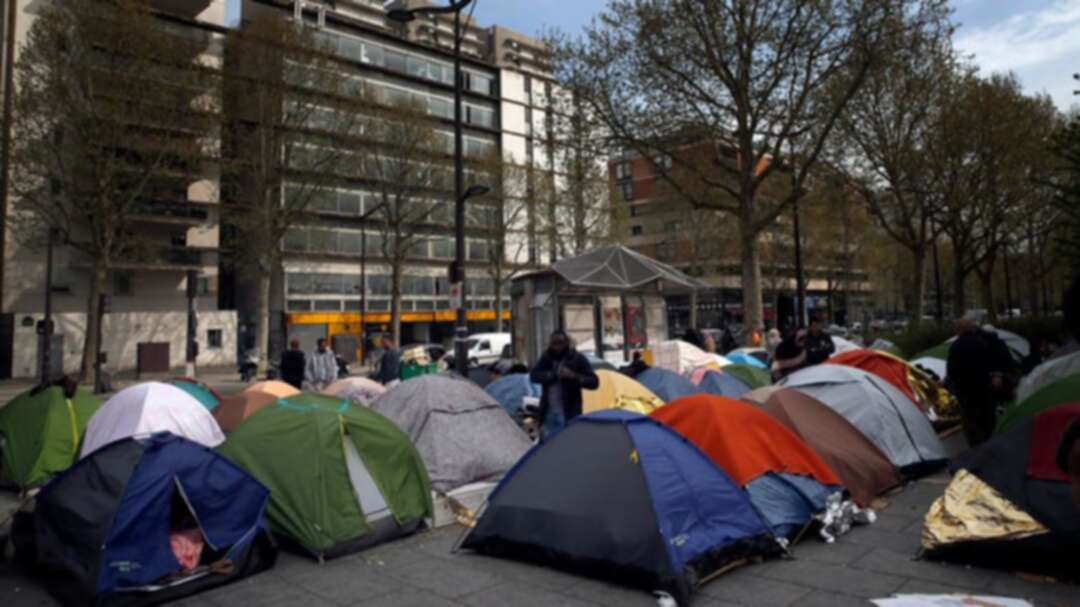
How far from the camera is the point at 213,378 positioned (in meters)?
31.6

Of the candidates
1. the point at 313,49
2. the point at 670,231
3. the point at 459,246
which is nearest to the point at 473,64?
the point at 670,231

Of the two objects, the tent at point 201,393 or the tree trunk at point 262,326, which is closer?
the tent at point 201,393

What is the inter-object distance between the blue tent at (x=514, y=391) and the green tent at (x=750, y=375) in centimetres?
360

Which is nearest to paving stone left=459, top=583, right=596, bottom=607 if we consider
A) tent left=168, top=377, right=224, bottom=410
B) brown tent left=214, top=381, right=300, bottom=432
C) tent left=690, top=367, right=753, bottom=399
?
brown tent left=214, top=381, right=300, bottom=432

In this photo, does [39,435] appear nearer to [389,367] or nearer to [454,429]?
[454,429]

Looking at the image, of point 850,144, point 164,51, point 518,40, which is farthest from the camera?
point 518,40

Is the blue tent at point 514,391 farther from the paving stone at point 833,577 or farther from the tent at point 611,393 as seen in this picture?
the paving stone at point 833,577

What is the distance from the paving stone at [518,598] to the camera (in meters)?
4.77

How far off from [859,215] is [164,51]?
38.1 m

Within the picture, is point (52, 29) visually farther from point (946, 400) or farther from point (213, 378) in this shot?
point (946, 400)

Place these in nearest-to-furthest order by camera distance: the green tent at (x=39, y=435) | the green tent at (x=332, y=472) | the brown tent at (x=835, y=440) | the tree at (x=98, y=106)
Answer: the green tent at (x=332, y=472) → the brown tent at (x=835, y=440) → the green tent at (x=39, y=435) → the tree at (x=98, y=106)

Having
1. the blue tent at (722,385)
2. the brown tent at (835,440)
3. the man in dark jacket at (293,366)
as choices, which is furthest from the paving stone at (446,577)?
the man in dark jacket at (293,366)

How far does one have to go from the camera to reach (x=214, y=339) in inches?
1518

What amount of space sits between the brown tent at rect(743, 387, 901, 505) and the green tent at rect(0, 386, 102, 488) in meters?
8.15
